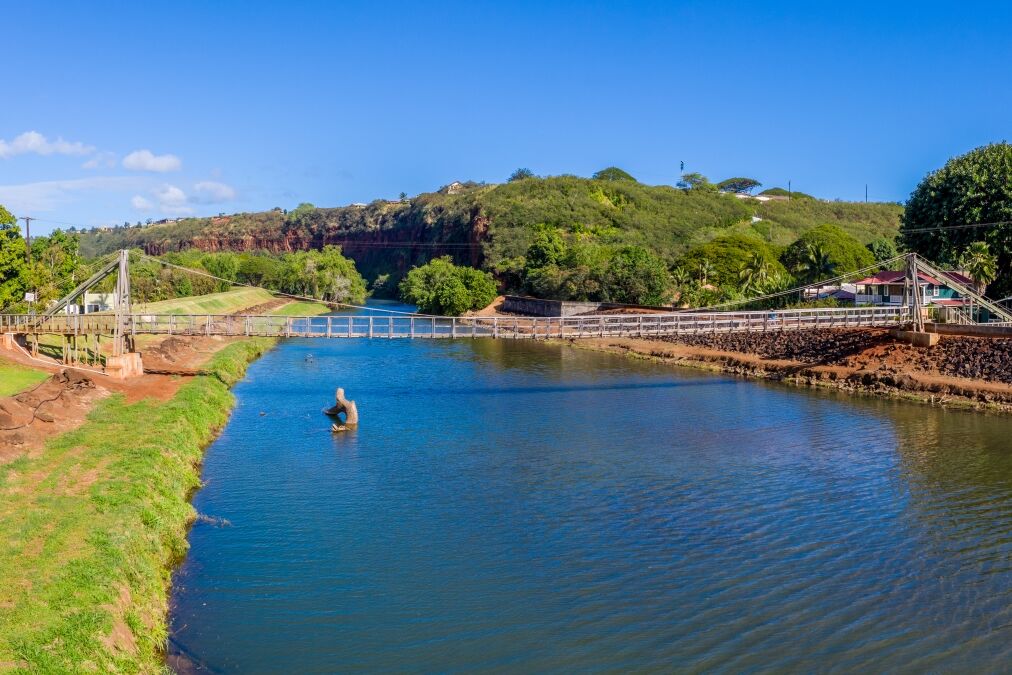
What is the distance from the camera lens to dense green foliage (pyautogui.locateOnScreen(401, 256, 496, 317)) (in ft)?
296

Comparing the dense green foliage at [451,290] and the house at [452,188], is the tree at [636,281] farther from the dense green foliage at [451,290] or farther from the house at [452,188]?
the house at [452,188]

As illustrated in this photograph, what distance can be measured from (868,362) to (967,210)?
18.7m

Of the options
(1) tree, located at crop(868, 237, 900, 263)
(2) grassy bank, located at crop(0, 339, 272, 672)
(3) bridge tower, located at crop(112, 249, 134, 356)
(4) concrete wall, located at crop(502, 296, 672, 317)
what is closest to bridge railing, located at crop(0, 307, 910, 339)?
(3) bridge tower, located at crop(112, 249, 134, 356)

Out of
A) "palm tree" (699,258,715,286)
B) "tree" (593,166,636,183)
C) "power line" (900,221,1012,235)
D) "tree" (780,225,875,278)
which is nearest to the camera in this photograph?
"power line" (900,221,1012,235)

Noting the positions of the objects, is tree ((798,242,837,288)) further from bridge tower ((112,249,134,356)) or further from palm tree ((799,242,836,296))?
bridge tower ((112,249,134,356))

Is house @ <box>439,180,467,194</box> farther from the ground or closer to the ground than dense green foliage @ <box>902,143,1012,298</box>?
farther from the ground

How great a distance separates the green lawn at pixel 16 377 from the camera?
2980 cm

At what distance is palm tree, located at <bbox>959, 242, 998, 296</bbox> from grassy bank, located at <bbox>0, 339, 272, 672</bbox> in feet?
150

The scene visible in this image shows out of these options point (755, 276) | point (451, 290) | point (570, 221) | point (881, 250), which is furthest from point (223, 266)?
point (881, 250)

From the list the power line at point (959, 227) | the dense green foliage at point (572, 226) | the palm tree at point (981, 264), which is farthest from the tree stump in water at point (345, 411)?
the dense green foliage at point (572, 226)

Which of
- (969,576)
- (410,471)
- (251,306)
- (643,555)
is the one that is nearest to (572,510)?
(643,555)

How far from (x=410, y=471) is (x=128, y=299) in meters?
21.0

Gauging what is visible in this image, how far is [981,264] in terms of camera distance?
50.5 m

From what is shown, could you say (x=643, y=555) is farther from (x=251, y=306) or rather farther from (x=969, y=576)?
(x=251, y=306)
